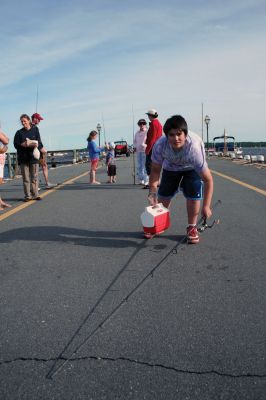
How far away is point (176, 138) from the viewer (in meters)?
3.91

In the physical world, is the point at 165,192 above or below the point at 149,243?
above

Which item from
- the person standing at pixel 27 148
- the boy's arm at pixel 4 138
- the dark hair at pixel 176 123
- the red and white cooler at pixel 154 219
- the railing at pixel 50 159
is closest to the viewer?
the dark hair at pixel 176 123

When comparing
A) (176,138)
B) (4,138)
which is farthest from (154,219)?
(4,138)

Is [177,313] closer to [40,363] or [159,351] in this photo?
[159,351]

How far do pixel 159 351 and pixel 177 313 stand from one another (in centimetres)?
49

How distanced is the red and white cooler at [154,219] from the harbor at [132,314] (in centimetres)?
12

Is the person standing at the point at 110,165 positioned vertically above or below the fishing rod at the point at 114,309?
above

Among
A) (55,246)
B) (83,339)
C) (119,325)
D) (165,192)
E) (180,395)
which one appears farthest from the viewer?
(165,192)

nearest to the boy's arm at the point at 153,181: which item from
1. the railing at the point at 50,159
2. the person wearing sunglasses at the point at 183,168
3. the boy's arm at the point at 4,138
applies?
the person wearing sunglasses at the point at 183,168

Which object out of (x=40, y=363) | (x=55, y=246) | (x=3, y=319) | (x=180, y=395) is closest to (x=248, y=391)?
(x=180, y=395)

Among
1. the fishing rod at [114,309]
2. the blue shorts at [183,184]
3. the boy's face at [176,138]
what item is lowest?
the fishing rod at [114,309]

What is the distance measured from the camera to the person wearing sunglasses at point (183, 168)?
12.9 ft

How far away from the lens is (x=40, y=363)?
6.68 ft

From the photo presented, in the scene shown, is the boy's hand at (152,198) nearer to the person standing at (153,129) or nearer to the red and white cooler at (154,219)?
the red and white cooler at (154,219)
